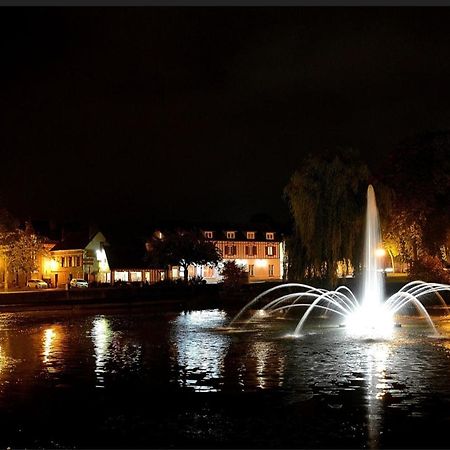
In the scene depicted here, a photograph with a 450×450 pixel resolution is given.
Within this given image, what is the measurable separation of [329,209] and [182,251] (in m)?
46.7

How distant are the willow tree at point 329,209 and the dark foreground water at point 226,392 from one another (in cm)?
2075

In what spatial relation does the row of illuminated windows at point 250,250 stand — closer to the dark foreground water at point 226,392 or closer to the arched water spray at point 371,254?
the arched water spray at point 371,254

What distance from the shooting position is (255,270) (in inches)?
4904

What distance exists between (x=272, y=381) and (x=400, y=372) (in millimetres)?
3821

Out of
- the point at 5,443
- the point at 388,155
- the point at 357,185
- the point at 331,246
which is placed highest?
the point at 388,155

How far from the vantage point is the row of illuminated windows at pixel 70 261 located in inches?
4405

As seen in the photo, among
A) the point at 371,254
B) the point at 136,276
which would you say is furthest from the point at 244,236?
the point at 371,254

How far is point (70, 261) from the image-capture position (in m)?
114

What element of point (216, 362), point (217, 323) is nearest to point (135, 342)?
point (216, 362)

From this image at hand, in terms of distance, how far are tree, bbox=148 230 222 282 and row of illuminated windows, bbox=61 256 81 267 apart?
17554 mm

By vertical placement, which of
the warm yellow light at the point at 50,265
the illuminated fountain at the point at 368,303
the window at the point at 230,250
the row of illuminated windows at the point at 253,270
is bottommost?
the illuminated fountain at the point at 368,303

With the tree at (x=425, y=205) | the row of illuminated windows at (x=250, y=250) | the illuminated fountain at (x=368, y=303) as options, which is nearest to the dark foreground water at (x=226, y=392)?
the illuminated fountain at (x=368, y=303)

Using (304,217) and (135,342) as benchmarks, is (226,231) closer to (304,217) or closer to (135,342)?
(304,217)

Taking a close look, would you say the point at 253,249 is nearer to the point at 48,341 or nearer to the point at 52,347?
the point at 48,341
